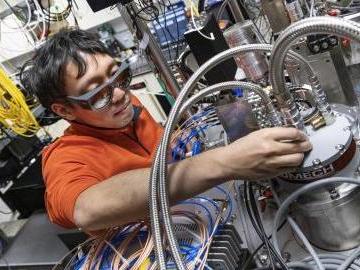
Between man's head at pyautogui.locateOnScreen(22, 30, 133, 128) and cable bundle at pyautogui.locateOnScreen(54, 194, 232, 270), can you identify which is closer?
cable bundle at pyautogui.locateOnScreen(54, 194, 232, 270)

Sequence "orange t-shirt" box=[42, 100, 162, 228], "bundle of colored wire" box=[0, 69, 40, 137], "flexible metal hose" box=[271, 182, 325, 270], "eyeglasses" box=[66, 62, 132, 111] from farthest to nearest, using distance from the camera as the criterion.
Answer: "bundle of colored wire" box=[0, 69, 40, 137] → "eyeglasses" box=[66, 62, 132, 111] → "orange t-shirt" box=[42, 100, 162, 228] → "flexible metal hose" box=[271, 182, 325, 270]

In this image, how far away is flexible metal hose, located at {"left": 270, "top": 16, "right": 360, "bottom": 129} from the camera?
1.63 feet

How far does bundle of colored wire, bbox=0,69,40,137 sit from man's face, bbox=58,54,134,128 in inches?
46.3

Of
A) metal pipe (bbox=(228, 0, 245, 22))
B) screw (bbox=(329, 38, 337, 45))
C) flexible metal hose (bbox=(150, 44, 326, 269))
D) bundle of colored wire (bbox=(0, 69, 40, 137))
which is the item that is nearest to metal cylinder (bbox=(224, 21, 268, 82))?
metal pipe (bbox=(228, 0, 245, 22))

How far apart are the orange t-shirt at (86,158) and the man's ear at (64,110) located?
4 centimetres

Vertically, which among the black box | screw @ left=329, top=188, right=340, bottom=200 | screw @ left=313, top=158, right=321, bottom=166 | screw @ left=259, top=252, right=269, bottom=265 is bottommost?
the black box

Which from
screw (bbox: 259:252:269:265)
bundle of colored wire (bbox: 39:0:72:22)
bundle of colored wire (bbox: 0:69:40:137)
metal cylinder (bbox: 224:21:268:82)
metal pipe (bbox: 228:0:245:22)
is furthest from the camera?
bundle of colored wire (bbox: 39:0:72:22)

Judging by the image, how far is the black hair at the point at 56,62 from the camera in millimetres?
1165

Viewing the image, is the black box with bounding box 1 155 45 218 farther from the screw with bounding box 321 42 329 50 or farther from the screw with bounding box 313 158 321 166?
the screw with bounding box 313 158 321 166

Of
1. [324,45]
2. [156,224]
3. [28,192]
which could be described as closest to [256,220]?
[156,224]

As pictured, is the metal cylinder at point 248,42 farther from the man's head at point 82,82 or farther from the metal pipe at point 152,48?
the man's head at point 82,82

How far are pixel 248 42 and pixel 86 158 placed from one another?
2.38ft

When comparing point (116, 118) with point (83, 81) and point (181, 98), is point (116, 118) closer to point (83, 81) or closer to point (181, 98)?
point (83, 81)

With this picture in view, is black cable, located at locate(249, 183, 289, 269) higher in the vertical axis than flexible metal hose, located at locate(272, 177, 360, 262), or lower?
lower
